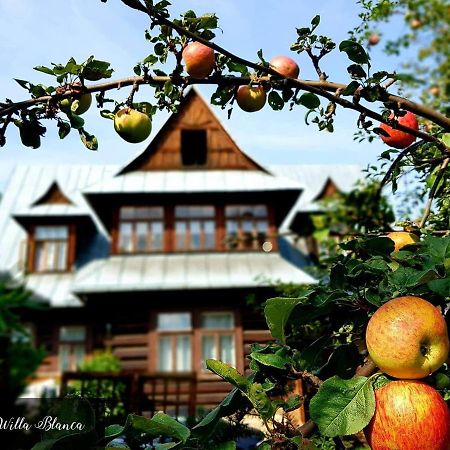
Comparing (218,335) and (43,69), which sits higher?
(43,69)

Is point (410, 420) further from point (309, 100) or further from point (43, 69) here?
point (43, 69)

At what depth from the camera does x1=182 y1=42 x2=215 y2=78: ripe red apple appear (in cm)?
142

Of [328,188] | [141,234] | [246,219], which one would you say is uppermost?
[328,188]

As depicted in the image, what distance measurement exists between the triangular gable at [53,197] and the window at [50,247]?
0.67 metres

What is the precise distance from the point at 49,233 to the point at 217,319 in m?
5.32

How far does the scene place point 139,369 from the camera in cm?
1088

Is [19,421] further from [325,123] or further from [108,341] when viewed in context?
[108,341]

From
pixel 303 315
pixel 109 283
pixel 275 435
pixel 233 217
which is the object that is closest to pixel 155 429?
pixel 275 435

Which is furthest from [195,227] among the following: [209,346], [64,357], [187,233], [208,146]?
[64,357]

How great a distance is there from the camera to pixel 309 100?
1.47 metres

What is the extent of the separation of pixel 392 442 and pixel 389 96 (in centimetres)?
85

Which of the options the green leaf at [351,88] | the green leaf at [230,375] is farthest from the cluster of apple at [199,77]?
the green leaf at [230,375]

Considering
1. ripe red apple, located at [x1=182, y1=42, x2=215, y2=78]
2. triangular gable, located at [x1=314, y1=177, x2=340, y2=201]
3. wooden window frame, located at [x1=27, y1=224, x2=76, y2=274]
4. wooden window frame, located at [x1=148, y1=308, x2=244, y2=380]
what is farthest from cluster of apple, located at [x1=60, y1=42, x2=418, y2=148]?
triangular gable, located at [x1=314, y1=177, x2=340, y2=201]

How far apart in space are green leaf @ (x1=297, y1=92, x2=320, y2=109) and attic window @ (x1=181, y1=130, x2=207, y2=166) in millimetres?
11400
